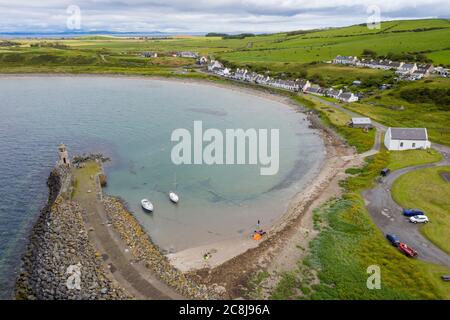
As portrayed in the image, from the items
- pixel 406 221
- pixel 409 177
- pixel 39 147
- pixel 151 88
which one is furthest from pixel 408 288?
pixel 151 88

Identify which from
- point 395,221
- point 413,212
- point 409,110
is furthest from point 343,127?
point 395,221

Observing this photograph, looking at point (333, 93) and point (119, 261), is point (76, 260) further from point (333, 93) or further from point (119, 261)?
point (333, 93)

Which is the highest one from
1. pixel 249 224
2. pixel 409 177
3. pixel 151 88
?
pixel 151 88

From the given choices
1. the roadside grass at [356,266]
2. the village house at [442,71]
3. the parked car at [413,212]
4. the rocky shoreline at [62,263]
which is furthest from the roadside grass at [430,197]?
the village house at [442,71]

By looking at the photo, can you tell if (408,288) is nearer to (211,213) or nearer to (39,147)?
(211,213)

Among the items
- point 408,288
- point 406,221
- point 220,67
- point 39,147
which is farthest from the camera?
point 220,67

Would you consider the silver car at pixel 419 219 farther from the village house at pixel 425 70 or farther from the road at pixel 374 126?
the village house at pixel 425 70
